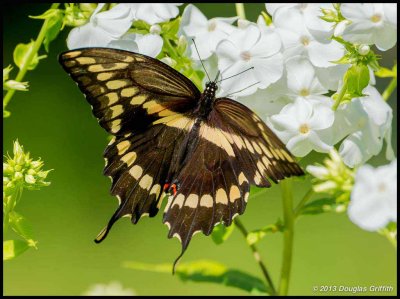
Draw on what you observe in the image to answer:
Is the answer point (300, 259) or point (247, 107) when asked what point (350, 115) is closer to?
point (247, 107)

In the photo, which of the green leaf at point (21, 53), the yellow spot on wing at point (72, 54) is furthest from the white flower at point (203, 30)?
the green leaf at point (21, 53)

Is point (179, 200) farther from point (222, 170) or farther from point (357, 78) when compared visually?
point (357, 78)

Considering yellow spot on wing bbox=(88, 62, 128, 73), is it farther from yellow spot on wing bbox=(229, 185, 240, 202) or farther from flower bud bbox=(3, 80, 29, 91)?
yellow spot on wing bbox=(229, 185, 240, 202)

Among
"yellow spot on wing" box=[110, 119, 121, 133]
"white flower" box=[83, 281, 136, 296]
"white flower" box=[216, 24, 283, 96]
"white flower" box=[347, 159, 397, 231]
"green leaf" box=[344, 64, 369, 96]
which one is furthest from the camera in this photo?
"white flower" box=[83, 281, 136, 296]

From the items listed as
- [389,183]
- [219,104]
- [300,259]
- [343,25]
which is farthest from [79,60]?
[300,259]

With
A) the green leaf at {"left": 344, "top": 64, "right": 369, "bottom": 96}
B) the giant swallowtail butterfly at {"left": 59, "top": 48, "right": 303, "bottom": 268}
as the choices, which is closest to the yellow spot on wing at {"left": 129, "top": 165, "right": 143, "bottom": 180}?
the giant swallowtail butterfly at {"left": 59, "top": 48, "right": 303, "bottom": 268}

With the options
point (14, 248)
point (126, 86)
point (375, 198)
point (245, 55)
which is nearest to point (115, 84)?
point (126, 86)
